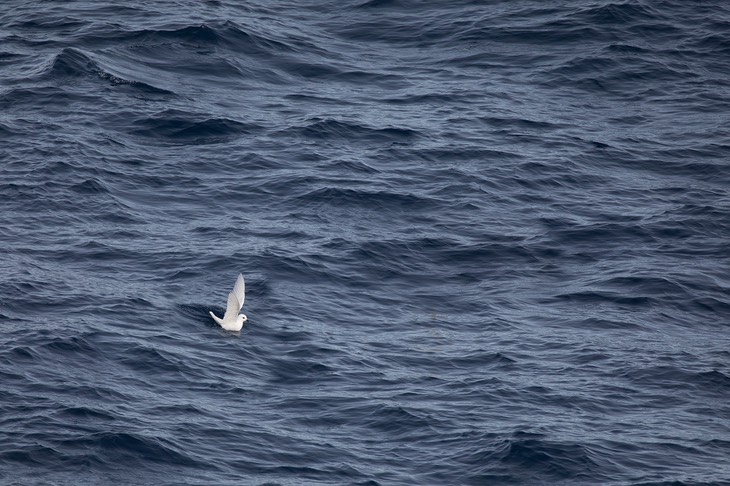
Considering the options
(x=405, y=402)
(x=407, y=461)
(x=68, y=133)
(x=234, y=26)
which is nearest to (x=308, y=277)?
(x=405, y=402)

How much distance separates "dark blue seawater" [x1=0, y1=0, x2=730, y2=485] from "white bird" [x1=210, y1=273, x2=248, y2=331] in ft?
1.74

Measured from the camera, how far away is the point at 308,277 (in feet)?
88.3

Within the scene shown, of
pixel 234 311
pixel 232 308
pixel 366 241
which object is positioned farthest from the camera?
pixel 366 241

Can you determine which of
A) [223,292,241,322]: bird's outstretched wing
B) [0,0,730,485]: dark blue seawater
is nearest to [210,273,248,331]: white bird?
[223,292,241,322]: bird's outstretched wing

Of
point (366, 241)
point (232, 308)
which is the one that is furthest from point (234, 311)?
point (366, 241)

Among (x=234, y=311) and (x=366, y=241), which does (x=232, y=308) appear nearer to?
(x=234, y=311)

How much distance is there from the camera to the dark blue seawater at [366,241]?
20859mm

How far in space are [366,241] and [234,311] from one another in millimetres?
5609

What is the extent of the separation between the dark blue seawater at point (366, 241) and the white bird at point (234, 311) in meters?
0.53

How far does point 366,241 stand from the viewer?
2853 centimetres

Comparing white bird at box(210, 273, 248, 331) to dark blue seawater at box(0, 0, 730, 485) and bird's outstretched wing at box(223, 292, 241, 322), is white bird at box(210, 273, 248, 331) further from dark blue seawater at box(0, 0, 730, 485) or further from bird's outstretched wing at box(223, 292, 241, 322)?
dark blue seawater at box(0, 0, 730, 485)

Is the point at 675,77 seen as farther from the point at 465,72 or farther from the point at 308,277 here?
→ the point at 308,277

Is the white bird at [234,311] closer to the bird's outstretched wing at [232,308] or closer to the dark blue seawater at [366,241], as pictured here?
the bird's outstretched wing at [232,308]

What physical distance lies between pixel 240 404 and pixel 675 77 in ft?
71.2
